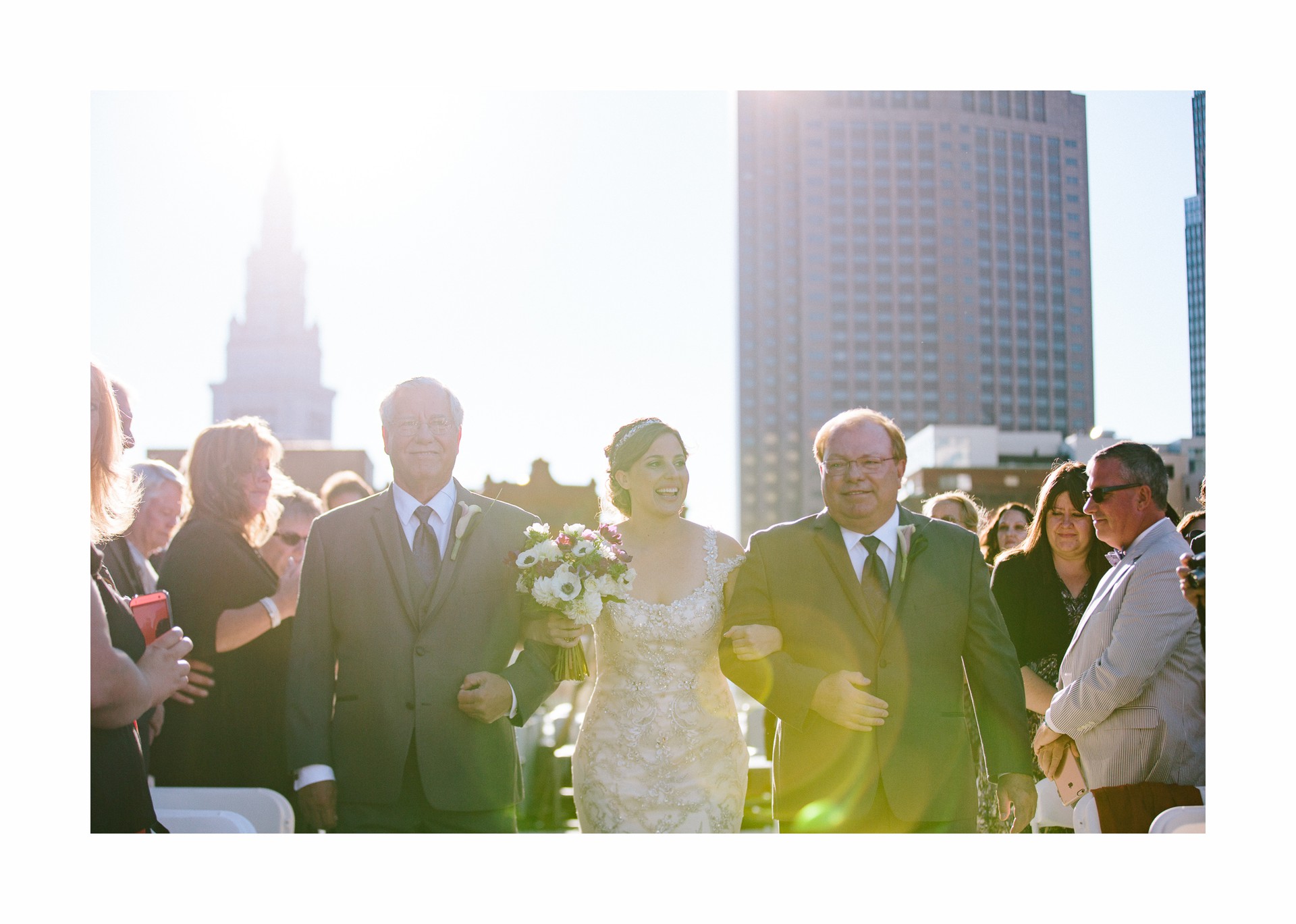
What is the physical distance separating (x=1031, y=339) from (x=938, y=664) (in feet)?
316

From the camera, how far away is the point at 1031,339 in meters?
92.8

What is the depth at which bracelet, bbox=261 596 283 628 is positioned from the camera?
4.16 metres

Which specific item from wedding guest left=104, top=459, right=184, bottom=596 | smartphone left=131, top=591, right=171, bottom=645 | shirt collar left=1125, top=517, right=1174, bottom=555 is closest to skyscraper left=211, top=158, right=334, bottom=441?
wedding guest left=104, top=459, right=184, bottom=596

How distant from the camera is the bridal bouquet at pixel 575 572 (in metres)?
3.41

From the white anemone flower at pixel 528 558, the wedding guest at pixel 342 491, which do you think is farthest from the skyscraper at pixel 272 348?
the white anemone flower at pixel 528 558

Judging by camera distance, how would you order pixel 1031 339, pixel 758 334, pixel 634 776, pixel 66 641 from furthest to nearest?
pixel 758 334
pixel 1031 339
pixel 634 776
pixel 66 641

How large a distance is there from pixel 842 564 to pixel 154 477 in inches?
122

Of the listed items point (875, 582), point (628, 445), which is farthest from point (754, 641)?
point (628, 445)

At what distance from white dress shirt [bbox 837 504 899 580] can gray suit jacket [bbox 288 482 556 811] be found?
116cm

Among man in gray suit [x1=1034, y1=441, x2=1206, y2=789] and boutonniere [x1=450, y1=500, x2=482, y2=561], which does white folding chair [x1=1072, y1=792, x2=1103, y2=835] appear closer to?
man in gray suit [x1=1034, y1=441, x2=1206, y2=789]

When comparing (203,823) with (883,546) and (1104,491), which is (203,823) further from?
(1104,491)

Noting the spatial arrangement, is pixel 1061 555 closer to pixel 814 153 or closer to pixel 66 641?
pixel 66 641
